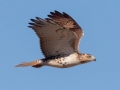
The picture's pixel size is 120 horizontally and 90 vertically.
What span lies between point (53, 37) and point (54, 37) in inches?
1.2

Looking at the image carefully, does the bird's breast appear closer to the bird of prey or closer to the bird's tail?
the bird of prey

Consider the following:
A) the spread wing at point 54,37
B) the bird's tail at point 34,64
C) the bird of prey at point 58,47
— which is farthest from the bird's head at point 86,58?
the bird's tail at point 34,64

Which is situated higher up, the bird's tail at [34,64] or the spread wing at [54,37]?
the spread wing at [54,37]

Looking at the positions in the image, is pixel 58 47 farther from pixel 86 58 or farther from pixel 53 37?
pixel 86 58

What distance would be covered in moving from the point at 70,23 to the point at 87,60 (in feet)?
8.31

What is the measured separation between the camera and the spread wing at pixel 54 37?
46.7 ft

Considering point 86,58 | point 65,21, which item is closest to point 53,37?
point 86,58

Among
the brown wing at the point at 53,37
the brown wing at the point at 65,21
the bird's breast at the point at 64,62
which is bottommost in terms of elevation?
the bird's breast at the point at 64,62

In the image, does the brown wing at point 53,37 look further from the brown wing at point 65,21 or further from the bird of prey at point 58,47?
the brown wing at point 65,21

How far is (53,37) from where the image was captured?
48.4 ft

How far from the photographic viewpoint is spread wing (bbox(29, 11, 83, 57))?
46.7 feet

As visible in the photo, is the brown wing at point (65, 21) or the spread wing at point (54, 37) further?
the brown wing at point (65, 21)

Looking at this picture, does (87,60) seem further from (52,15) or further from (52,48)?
(52,15)

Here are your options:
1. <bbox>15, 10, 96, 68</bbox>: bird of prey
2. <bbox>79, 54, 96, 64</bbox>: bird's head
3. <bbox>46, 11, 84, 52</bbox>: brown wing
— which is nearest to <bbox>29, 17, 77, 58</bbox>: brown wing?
<bbox>15, 10, 96, 68</bbox>: bird of prey
